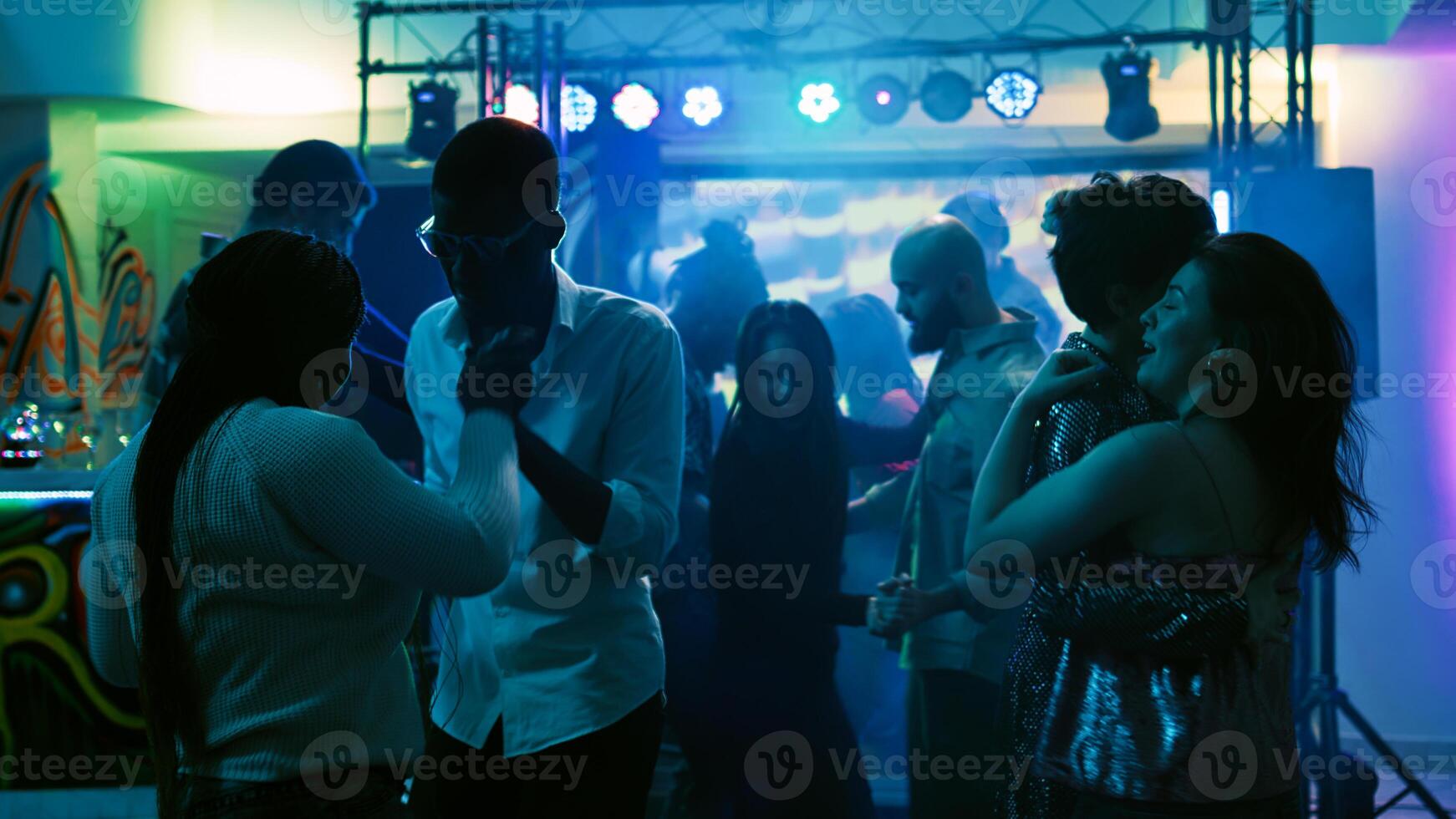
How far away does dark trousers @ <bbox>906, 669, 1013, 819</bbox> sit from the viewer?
2521 millimetres

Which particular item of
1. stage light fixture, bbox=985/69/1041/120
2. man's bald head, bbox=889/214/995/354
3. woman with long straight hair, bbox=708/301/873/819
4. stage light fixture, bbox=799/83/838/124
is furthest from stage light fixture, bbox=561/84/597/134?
man's bald head, bbox=889/214/995/354

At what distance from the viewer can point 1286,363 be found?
1276 mm

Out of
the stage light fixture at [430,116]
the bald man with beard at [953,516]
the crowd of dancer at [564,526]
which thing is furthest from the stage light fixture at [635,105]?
the crowd of dancer at [564,526]

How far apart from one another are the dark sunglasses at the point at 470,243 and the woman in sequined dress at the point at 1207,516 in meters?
0.70

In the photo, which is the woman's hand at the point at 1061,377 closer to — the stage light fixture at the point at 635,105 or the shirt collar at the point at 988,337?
the shirt collar at the point at 988,337

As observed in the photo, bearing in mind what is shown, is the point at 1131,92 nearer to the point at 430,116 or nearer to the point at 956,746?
the point at 430,116

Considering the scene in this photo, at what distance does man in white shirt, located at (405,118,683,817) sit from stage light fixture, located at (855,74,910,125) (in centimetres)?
525

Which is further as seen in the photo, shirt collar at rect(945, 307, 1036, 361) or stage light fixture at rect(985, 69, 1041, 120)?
stage light fixture at rect(985, 69, 1041, 120)

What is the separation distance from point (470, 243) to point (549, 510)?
1.17 feet

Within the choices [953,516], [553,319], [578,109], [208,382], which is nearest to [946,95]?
[578,109]

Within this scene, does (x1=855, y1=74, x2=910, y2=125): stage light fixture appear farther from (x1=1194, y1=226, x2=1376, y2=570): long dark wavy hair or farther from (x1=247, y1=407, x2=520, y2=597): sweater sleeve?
(x1=247, y1=407, x2=520, y2=597): sweater sleeve

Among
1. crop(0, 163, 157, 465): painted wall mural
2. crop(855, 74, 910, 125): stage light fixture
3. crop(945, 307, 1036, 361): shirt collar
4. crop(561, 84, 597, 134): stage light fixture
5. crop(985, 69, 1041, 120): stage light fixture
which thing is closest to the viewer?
crop(945, 307, 1036, 361): shirt collar

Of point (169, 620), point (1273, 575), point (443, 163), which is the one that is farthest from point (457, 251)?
point (1273, 575)

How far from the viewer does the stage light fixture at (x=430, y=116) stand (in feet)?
21.8
